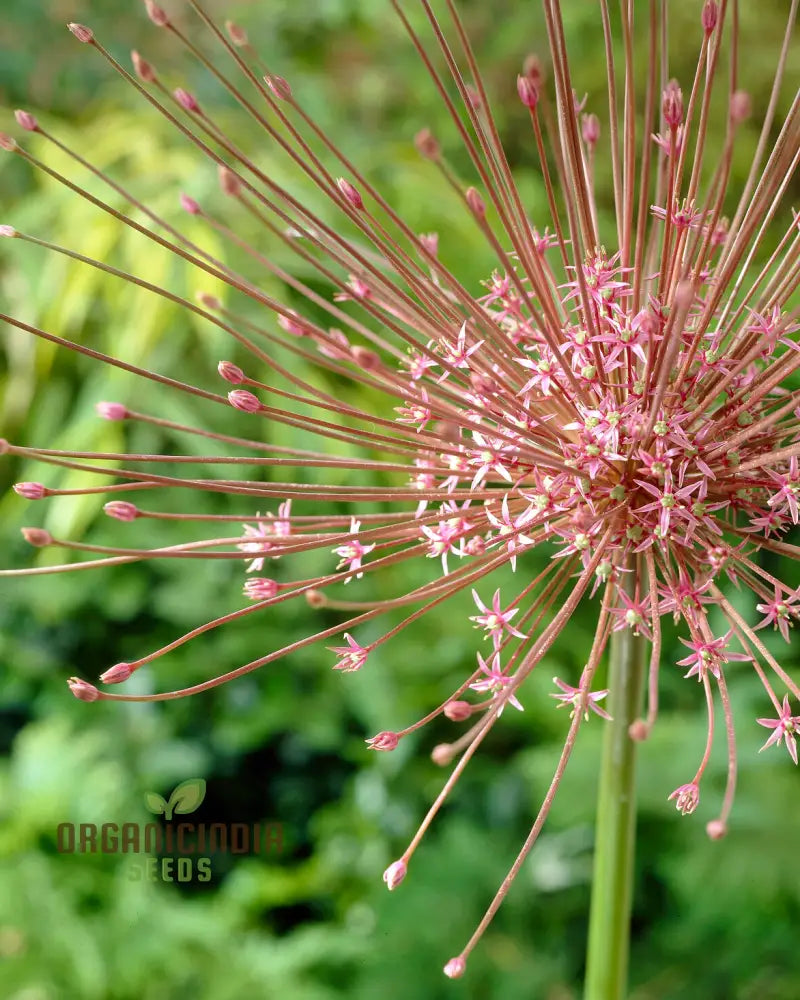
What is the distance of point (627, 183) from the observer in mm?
442

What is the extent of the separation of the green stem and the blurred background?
15.2 inches

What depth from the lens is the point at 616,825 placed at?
1.52ft

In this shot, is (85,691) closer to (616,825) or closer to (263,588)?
(263,588)

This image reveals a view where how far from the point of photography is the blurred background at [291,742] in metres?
0.90

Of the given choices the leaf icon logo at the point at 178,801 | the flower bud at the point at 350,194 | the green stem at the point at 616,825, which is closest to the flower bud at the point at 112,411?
the flower bud at the point at 350,194

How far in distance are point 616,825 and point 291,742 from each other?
2.95 ft

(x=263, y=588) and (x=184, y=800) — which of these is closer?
(x=263, y=588)

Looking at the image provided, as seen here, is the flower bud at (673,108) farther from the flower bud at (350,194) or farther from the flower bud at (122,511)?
the flower bud at (122,511)

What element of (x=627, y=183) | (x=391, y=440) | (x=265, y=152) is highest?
(x=265, y=152)

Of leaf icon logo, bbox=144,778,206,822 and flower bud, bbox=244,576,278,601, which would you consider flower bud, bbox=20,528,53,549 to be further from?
leaf icon logo, bbox=144,778,206,822

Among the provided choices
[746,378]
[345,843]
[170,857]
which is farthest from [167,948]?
[746,378]

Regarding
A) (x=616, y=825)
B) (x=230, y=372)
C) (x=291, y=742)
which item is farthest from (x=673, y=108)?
(x=291, y=742)

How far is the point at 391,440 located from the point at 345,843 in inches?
34.7

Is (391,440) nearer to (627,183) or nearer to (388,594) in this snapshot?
(627,183)
